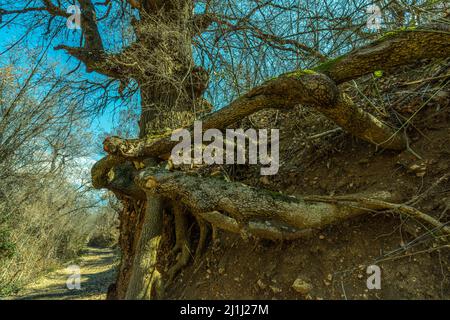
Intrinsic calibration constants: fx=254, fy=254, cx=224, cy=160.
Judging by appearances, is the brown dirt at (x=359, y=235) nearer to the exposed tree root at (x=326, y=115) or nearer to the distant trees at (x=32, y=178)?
the exposed tree root at (x=326, y=115)

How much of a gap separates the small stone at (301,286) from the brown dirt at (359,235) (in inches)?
1.2

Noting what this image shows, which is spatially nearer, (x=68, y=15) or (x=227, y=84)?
(x=227, y=84)

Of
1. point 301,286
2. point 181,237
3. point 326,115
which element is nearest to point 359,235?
point 301,286

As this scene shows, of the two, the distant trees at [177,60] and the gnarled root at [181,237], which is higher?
the distant trees at [177,60]

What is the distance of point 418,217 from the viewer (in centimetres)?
178

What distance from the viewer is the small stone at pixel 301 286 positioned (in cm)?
194

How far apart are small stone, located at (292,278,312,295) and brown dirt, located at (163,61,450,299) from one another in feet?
0.10

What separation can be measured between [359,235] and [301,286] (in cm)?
62

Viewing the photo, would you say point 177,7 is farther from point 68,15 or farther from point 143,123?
point 68,15

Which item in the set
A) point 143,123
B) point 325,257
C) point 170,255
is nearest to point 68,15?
point 143,123

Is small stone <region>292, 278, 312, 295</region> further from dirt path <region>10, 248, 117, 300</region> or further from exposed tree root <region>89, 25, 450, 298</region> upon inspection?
dirt path <region>10, 248, 117, 300</region>

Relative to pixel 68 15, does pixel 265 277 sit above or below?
below

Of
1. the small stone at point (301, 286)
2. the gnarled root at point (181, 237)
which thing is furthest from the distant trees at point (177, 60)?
the small stone at point (301, 286)

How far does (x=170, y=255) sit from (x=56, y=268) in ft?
45.7
